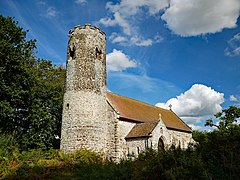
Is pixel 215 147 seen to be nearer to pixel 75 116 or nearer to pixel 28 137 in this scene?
pixel 75 116

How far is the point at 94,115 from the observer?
62.4 ft

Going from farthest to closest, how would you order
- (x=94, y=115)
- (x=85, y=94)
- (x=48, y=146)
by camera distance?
1. (x=48, y=146)
2. (x=85, y=94)
3. (x=94, y=115)

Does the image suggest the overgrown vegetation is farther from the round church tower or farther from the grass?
the round church tower

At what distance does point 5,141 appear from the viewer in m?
16.5

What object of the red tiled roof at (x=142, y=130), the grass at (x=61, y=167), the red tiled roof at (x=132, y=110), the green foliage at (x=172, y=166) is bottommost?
the grass at (x=61, y=167)

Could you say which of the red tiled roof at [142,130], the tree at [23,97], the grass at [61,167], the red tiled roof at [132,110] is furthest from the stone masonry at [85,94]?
the tree at [23,97]

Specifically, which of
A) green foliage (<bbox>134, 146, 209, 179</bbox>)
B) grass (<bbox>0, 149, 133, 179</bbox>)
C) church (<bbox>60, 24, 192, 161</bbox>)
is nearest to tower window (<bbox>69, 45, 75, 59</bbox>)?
Answer: church (<bbox>60, 24, 192, 161</bbox>)

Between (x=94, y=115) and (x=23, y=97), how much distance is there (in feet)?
21.4

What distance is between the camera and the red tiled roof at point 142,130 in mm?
19406

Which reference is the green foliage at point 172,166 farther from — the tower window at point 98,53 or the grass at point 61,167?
the tower window at point 98,53

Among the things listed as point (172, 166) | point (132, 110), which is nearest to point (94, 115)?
point (132, 110)

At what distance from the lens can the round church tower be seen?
18.5 meters

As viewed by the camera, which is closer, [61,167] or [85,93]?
[61,167]

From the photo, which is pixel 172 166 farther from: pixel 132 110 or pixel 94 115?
pixel 132 110
